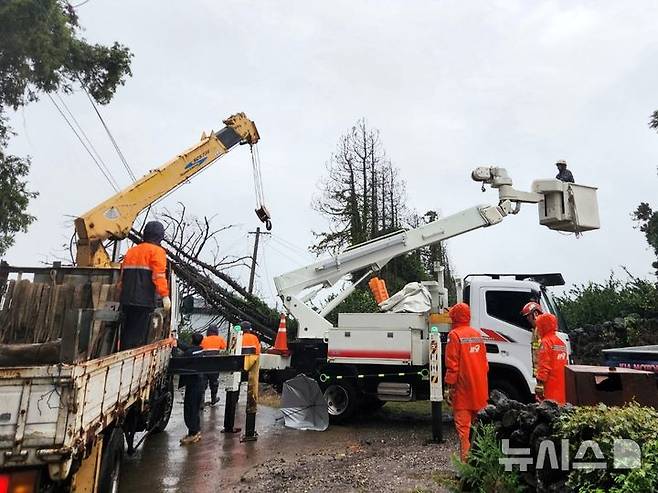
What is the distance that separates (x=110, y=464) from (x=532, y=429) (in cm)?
334

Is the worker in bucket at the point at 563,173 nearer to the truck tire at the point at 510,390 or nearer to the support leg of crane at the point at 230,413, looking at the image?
the truck tire at the point at 510,390

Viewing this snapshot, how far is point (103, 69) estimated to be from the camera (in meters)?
13.1

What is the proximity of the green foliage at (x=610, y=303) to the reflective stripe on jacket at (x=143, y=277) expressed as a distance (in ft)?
37.6

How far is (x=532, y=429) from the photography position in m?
3.96

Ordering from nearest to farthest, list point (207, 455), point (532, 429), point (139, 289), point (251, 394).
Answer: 1. point (532, 429)
2. point (139, 289)
3. point (207, 455)
4. point (251, 394)

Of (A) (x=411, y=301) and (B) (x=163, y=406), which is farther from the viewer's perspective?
(A) (x=411, y=301)

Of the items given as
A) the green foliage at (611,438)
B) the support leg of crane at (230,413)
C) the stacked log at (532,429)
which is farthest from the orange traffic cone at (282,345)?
the green foliage at (611,438)

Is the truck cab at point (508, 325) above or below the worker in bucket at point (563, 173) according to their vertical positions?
below

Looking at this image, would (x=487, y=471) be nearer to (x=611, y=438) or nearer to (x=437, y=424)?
(x=611, y=438)

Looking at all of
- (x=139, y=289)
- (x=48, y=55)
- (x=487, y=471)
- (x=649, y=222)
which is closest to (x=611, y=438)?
(x=487, y=471)

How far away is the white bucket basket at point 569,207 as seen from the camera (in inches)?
344

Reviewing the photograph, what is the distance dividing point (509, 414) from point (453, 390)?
1491 mm

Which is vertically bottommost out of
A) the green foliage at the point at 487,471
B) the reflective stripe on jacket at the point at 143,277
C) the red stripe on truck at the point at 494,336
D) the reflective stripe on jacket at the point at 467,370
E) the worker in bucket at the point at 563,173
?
the green foliage at the point at 487,471

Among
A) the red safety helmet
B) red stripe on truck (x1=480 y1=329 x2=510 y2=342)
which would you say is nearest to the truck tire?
red stripe on truck (x1=480 y1=329 x2=510 y2=342)
